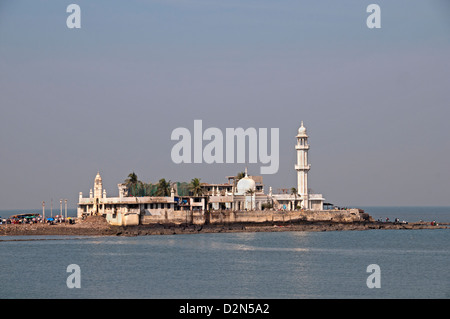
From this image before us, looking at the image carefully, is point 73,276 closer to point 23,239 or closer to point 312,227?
point 23,239

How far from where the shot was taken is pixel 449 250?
8425 centimetres

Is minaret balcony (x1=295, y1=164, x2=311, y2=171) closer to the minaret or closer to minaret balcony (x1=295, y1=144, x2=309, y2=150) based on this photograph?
minaret balcony (x1=295, y1=144, x2=309, y2=150)

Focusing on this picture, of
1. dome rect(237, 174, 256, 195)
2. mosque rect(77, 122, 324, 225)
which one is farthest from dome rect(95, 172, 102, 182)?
dome rect(237, 174, 256, 195)

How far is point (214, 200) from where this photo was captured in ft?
398

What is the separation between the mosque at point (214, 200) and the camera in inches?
4296

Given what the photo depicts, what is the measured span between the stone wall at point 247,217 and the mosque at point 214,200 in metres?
1.09

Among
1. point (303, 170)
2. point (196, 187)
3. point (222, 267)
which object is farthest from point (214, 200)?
point (222, 267)

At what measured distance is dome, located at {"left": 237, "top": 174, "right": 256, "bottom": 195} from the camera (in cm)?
12662

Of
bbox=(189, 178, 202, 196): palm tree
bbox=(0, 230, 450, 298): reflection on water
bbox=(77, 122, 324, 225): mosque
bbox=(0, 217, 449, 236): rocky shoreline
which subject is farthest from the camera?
bbox=(189, 178, 202, 196): palm tree

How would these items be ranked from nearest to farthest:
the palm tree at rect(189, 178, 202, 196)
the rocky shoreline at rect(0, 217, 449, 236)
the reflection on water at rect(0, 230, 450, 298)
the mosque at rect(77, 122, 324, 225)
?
the reflection on water at rect(0, 230, 450, 298) → the rocky shoreline at rect(0, 217, 449, 236) → the mosque at rect(77, 122, 324, 225) → the palm tree at rect(189, 178, 202, 196)
